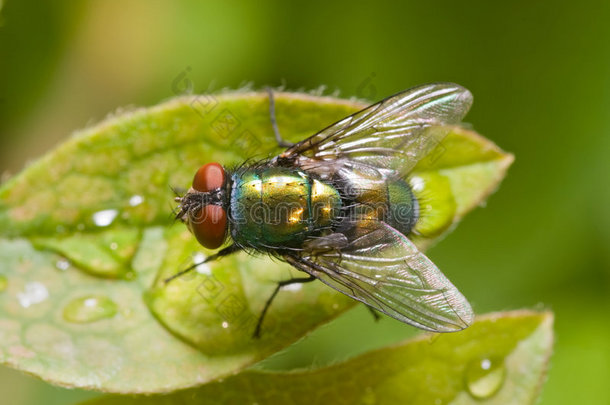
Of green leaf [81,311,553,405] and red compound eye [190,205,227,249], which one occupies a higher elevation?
red compound eye [190,205,227,249]

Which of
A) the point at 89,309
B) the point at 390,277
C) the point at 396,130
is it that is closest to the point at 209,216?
the point at 89,309

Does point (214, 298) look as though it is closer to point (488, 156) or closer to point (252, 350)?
point (252, 350)

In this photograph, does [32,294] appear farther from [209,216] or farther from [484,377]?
[484,377]

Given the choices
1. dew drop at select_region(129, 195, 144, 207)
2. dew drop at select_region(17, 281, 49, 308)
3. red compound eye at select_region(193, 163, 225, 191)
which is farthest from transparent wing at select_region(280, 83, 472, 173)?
dew drop at select_region(17, 281, 49, 308)

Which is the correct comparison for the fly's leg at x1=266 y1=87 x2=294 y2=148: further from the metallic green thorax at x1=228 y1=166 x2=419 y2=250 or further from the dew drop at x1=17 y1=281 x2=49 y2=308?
the dew drop at x1=17 y1=281 x2=49 y2=308

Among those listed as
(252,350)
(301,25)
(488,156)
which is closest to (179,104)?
(252,350)
